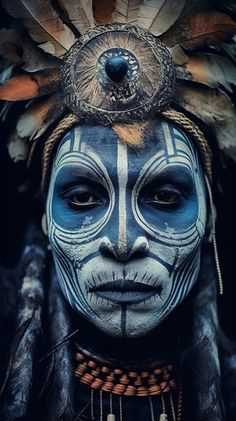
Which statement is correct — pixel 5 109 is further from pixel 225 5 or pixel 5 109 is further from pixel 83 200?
pixel 225 5

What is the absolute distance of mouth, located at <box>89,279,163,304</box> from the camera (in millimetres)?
3094

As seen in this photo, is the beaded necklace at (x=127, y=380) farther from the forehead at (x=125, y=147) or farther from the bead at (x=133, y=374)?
the forehead at (x=125, y=147)

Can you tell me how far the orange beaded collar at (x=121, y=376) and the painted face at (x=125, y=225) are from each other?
0.62 ft

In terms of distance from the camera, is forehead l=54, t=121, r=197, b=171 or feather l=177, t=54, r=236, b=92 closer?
forehead l=54, t=121, r=197, b=171

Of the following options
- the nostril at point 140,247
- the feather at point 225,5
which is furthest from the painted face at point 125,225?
the feather at point 225,5

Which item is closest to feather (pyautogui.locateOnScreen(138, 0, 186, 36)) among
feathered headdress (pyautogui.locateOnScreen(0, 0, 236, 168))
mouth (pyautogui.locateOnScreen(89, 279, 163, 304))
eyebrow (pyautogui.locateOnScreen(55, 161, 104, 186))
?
feathered headdress (pyautogui.locateOnScreen(0, 0, 236, 168))

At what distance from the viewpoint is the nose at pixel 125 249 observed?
10.0 ft

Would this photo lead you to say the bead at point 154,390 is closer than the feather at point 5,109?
Yes

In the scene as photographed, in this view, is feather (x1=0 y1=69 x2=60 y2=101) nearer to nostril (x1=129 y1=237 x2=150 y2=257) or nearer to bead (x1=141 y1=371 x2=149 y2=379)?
nostril (x1=129 y1=237 x2=150 y2=257)

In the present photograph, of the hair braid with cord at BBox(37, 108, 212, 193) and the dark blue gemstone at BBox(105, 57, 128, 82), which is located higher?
the dark blue gemstone at BBox(105, 57, 128, 82)

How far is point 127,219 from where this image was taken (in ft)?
10.1

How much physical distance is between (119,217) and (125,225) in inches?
1.5

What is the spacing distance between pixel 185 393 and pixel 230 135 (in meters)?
0.90

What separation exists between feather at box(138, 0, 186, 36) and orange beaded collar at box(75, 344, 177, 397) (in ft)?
3.68
